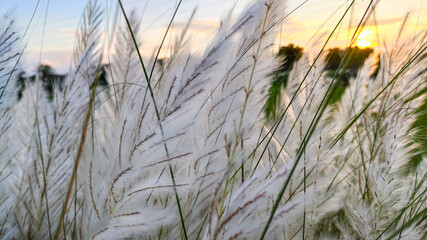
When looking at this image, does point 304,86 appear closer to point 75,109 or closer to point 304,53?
point 304,53

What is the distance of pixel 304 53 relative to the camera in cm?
117

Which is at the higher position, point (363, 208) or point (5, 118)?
point (5, 118)

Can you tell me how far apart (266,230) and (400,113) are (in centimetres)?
62

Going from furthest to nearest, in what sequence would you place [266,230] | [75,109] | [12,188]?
[12,188] → [75,109] → [266,230]

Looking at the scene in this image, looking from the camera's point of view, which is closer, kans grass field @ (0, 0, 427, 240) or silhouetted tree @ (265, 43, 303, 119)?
kans grass field @ (0, 0, 427, 240)

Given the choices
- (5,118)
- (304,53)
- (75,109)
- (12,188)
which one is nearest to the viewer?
(75,109)

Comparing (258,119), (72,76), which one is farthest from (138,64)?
(258,119)

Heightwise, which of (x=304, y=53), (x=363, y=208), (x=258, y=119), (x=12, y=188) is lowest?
(x=363, y=208)

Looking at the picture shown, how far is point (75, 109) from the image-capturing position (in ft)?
2.60

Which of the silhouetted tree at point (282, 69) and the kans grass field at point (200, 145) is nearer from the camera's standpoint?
the kans grass field at point (200, 145)

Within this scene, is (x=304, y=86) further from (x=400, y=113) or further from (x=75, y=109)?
(x=75, y=109)

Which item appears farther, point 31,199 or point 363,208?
point 363,208

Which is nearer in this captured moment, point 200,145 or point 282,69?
point 200,145

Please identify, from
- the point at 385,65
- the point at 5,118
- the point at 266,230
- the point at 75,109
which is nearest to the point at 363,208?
the point at 385,65
